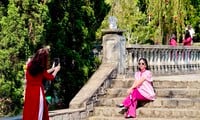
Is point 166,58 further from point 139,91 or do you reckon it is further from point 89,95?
point 139,91

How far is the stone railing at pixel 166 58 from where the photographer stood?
1630cm

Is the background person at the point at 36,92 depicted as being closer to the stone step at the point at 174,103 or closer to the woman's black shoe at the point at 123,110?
the woman's black shoe at the point at 123,110

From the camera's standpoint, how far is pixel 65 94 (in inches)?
605

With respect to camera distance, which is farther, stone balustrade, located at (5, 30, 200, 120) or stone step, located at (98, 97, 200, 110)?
stone balustrade, located at (5, 30, 200, 120)

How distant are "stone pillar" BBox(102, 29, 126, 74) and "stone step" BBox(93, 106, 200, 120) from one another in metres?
2.18

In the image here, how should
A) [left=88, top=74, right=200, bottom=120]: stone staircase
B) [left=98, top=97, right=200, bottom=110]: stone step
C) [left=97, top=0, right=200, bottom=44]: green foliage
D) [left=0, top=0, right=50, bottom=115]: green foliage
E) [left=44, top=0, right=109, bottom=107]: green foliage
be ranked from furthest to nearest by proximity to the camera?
1. [left=97, top=0, right=200, bottom=44]: green foliage
2. [left=44, top=0, right=109, bottom=107]: green foliage
3. [left=0, top=0, right=50, bottom=115]: green foliage
4. [left=98, top=97, right=200, bottom=110]: stone step
5. [left=88, top=74, right=200, bottom=120]: stone staircase

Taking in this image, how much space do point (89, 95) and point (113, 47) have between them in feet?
7.56

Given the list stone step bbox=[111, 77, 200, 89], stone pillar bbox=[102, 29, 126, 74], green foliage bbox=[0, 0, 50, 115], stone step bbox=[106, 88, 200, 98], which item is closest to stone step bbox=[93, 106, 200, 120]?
stone step bbox=[106, 88, 200, 98]

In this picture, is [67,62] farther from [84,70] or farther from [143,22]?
[143,22]

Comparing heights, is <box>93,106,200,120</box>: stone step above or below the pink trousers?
below

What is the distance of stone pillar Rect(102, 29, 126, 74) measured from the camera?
1508cm

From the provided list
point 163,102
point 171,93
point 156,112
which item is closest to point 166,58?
point 171,93

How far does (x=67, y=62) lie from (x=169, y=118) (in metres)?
3.93

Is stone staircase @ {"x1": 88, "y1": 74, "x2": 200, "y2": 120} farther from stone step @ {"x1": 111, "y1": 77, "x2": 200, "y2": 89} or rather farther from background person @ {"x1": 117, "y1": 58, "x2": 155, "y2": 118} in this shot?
background person @ {"x1": 117, "y1": 58, "x2": 155, "y2": 118}
